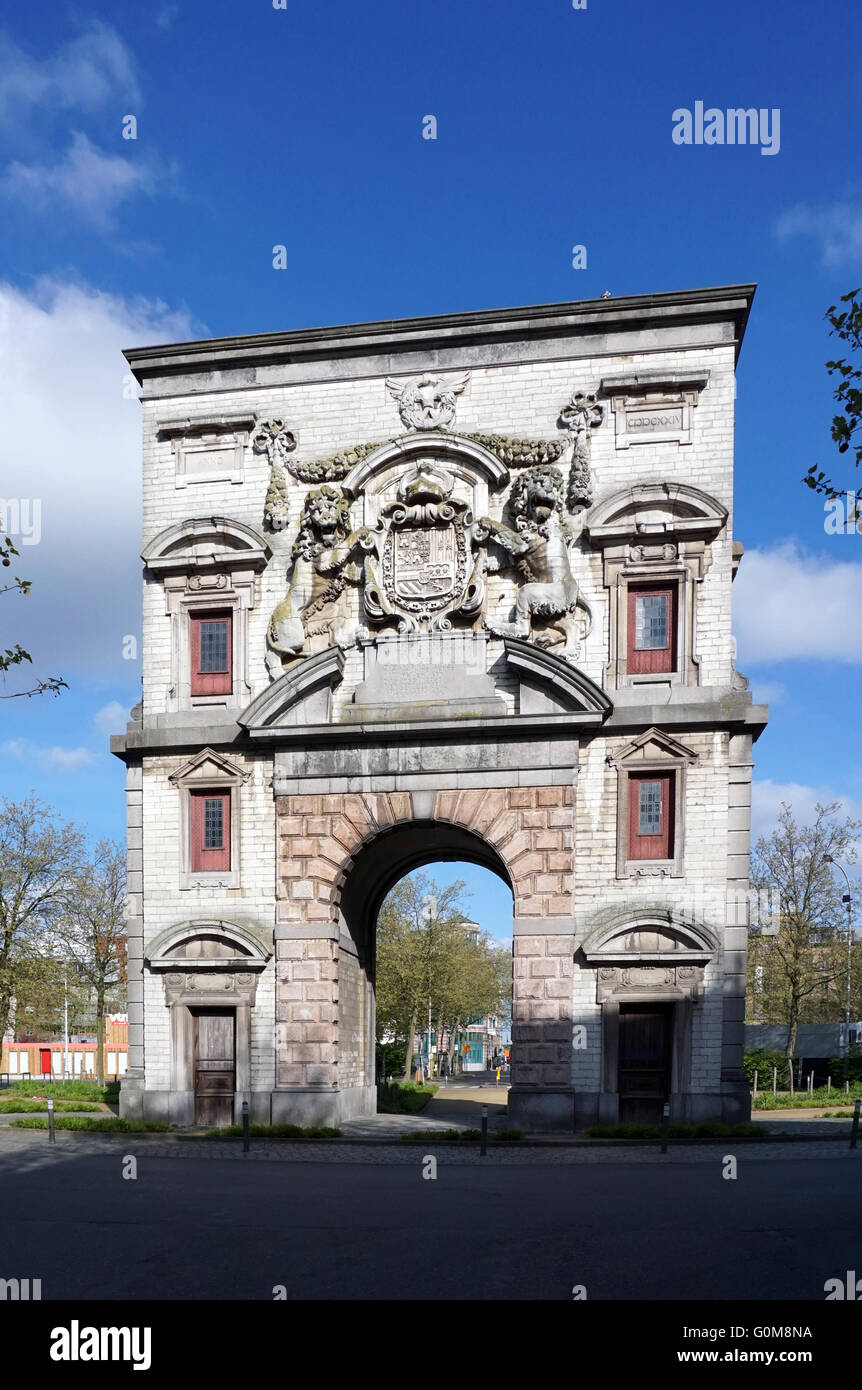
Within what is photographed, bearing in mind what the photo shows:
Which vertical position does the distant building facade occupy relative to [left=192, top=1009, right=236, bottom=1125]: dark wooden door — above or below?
below

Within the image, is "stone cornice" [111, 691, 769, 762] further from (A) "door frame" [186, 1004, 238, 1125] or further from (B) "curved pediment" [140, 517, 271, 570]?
(A) "door frame" [186, 1004, 238, 1125]

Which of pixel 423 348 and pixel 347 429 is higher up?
pixel 423 348

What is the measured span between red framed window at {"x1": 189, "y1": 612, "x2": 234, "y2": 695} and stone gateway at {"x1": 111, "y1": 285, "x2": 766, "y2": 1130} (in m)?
0.06

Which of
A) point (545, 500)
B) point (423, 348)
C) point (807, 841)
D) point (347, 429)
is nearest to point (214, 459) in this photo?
point (347, 429)

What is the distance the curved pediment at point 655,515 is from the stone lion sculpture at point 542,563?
763mm

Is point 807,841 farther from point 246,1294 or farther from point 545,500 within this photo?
point 246,1294

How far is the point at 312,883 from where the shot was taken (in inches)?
964

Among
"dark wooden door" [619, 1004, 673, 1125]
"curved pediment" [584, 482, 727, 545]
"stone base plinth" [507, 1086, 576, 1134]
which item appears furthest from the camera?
"curved pediment" [584, 482, 727, 545]

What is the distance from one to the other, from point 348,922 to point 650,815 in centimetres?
679

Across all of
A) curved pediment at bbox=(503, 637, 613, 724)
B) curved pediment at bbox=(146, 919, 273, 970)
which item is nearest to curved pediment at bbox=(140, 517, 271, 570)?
curved pediment at bbox=(503, 637, 613, 724)

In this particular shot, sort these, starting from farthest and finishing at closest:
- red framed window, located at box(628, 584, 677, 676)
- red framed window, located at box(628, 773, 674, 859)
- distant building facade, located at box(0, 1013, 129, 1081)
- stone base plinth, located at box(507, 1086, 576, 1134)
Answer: distant building facade, located at box(0, 1013, 129, 1081) < red framed window, located at box(628, 584, 677, 676) < red framed window, located at box(628, 773, 674, 859) < stone base plinth, located at box(507, 1086, 576, 1134)

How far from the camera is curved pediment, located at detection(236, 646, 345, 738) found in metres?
24.5

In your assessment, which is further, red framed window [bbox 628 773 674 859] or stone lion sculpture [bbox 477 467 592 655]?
stone lion sculpture [bbox 477 467 592 655]
